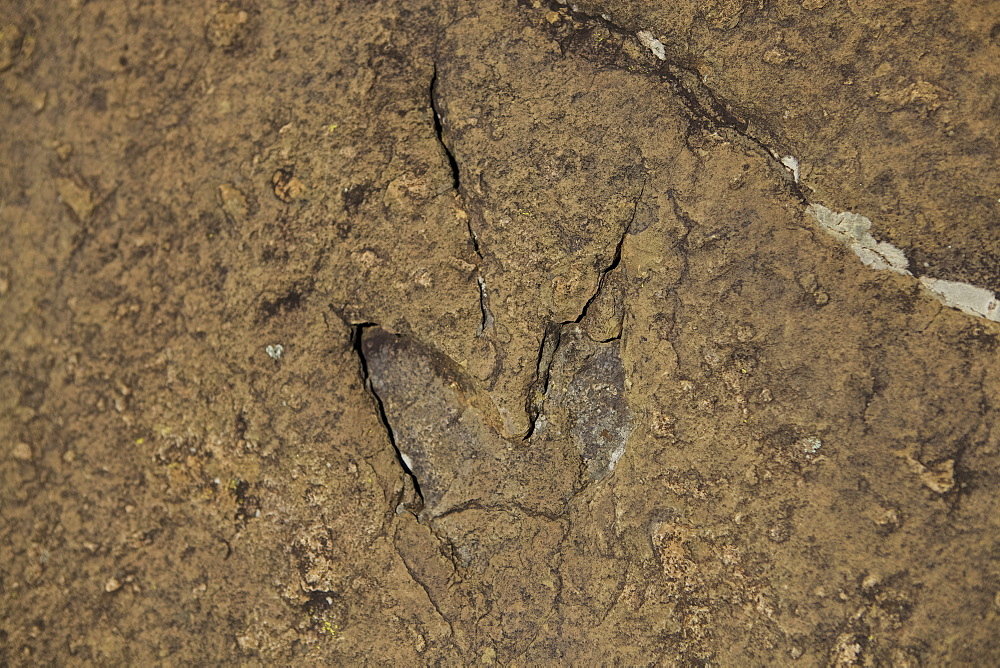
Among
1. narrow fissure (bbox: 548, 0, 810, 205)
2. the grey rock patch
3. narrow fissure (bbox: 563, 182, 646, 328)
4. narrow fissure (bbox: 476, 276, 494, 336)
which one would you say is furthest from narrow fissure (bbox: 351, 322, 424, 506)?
narrow fissure (bbox: 548, 0, 810, 205)

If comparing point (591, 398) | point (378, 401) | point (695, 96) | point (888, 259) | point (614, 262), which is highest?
point (695, 96)

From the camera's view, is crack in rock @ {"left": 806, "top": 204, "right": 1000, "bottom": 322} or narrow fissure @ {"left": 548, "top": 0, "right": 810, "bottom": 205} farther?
narrow fissure @ {"left": 548, "top": 0, "right": 810, "bottom": 205}

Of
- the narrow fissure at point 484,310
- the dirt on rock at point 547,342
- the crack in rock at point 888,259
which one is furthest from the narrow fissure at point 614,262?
the crack in rock at point 888,259

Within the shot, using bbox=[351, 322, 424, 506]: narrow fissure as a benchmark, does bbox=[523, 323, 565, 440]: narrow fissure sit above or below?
above

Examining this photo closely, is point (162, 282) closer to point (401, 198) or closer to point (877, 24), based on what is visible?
point (401, 198)

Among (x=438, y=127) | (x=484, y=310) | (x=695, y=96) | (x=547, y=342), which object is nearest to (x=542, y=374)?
(x=547, y=342)

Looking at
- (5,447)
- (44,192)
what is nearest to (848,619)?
(5,447)

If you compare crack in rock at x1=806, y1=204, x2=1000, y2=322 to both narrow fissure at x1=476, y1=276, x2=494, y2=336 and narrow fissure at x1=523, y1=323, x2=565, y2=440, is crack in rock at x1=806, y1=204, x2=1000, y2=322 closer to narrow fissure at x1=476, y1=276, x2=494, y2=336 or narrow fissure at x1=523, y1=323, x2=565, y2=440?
narrow fissure at x1=523, y1=323, x2=565, y2=440

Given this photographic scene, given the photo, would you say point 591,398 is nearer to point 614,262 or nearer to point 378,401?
point 614,262
